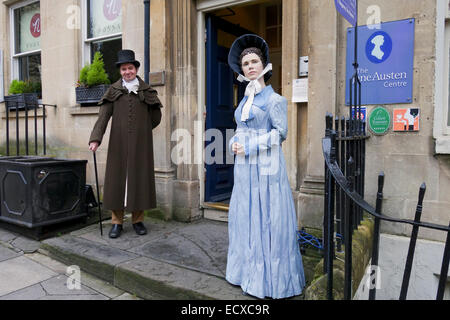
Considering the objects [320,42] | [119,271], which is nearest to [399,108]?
[320,42]

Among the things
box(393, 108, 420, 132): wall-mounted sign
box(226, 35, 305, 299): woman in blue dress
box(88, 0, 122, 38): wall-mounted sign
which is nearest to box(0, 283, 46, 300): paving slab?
box(226, 35, 305, 299): woman in blue dress

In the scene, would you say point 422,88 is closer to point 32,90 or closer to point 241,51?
point 241,51

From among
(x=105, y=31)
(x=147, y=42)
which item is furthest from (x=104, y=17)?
(x=147, y=42)

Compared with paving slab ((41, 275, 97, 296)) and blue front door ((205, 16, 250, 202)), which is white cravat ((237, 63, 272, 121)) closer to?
paving slab ((41, 275, 97, 296))

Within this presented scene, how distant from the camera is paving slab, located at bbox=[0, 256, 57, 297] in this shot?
3104 mm

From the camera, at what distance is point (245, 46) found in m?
2.74

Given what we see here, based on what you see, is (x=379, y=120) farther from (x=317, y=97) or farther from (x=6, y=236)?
(x=6, y=236)

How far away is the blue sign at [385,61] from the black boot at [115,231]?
2.97m

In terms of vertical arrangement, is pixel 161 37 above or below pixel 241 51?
above

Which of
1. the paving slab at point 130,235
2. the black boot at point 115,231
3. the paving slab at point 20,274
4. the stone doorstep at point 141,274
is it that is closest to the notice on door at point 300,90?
the stone doorstep at point 141,274

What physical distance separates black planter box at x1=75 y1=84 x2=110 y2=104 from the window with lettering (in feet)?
6.26

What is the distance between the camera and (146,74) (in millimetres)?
4914
